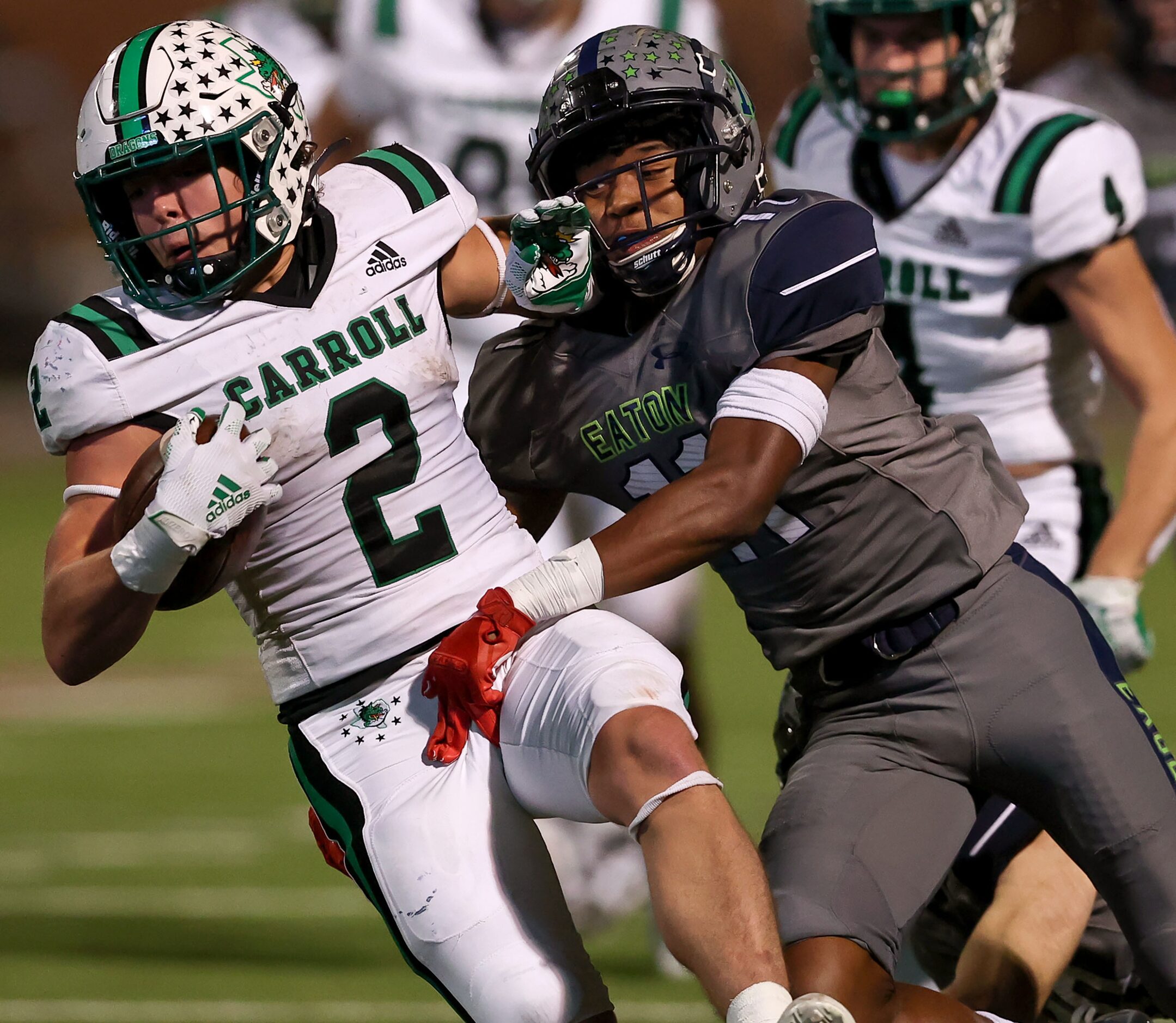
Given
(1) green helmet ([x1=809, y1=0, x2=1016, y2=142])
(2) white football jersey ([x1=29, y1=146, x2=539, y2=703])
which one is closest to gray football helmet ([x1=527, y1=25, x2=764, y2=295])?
(2) white football jersey ([x1=29, y1=146, x2=539, y2=703])

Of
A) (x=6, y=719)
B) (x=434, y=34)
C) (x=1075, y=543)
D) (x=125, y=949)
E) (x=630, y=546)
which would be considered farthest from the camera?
(x=6, y=719)

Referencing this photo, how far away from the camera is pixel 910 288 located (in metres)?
4.32

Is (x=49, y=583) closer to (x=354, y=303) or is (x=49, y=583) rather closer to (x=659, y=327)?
(x=354, y=303)

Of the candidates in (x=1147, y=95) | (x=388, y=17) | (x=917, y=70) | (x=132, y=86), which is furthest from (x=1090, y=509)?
(x=388, y=17)

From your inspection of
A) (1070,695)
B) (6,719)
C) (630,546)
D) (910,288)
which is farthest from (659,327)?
(6,719)

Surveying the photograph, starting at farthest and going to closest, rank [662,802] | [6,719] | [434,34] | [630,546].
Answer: [6,719] < [434,34] < [630,546] < [662,802]

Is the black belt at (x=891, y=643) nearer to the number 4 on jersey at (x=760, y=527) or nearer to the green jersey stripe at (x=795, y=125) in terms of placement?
the number 4 on jersey at (x=760, y=527)

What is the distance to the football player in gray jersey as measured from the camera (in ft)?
9.88

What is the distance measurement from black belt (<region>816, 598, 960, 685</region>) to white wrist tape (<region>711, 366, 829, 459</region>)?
357 millimetres

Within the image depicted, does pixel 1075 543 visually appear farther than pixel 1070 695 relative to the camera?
Yes

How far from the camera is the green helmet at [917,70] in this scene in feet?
13.8

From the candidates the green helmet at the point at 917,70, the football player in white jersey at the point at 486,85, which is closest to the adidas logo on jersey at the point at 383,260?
the green helmet at the point at 917,70

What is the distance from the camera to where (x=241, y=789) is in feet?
23.2

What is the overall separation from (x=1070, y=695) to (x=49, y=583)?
155cm
